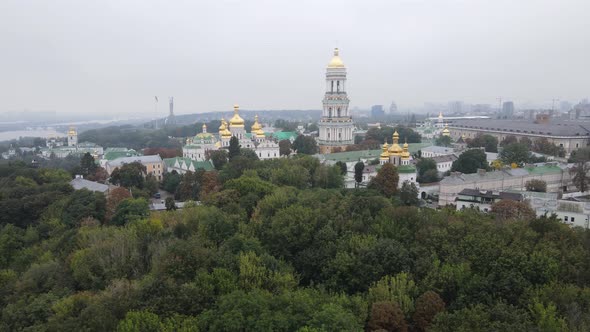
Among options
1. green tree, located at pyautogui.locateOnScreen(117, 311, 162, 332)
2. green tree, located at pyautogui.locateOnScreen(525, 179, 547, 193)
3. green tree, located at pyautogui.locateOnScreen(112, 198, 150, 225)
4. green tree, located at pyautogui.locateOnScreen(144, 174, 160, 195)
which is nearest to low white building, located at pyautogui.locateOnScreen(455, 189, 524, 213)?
green tree, located at pyautogui.locateOnScreen(525, 179, 547, 193)

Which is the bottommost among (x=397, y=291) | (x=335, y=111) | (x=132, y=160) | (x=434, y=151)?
(x=397, y=291)

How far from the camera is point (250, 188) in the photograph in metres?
24.1

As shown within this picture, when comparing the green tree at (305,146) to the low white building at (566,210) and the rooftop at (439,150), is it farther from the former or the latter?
the low white building at (566,210)

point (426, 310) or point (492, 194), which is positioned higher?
point (492, 194)

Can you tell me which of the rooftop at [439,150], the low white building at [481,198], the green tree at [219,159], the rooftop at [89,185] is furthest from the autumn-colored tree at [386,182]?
the rooftop at [439,150]

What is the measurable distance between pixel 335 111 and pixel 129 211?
29.9 metres

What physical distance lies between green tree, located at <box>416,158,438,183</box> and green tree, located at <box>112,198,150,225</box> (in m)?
18.1

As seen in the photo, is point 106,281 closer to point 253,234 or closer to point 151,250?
point 151,250

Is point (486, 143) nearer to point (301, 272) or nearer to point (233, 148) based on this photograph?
point (233, 148)

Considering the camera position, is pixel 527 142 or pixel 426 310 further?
pixel 527 142

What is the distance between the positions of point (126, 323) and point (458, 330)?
7540 millimetres

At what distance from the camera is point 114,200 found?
81.7 feet

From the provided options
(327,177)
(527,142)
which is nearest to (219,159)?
(327,177)

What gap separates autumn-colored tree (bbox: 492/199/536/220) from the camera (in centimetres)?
2158
